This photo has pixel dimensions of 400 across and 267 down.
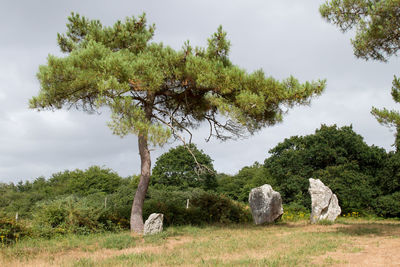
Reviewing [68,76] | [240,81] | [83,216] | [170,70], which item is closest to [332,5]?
[240,81]

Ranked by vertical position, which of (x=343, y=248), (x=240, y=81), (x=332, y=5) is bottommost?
(x=343, y=248)

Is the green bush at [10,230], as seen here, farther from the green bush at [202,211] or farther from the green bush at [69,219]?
the green bush at [202,211]

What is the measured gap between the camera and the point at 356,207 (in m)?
21.0

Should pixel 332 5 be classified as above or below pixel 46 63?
above

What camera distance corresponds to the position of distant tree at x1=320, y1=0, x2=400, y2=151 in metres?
10.5

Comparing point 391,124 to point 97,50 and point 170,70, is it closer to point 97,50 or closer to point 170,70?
point 170,70

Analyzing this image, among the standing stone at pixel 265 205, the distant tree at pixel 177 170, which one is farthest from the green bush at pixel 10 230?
the distant tree at pixel 177 170

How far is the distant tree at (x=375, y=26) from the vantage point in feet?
34.6

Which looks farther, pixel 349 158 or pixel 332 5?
pixel 349 158

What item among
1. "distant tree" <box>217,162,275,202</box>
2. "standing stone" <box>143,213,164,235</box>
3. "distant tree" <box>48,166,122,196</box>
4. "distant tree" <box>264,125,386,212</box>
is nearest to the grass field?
"standing stone" <box>143,213,164,235</box>

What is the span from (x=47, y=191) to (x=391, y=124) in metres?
31.0

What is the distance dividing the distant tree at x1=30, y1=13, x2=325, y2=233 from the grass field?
295cm

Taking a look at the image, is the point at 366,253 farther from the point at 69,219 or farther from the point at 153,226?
the point at 69,219

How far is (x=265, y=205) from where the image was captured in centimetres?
1577
